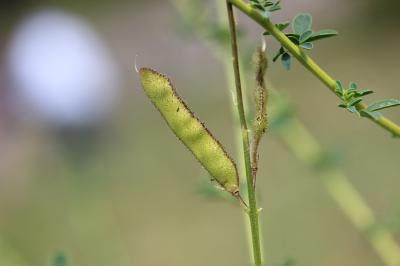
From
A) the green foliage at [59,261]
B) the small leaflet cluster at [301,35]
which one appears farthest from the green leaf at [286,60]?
the green foliage at [59,261]

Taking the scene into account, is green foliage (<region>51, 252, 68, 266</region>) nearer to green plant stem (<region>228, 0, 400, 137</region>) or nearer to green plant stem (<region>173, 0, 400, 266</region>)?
green plant stem (<region>228, 0, 400, 137</region>)

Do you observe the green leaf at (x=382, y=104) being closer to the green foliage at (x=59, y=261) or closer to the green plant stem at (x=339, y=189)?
the green foliage at (x=59, y=261)

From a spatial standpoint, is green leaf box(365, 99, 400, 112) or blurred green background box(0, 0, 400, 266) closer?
green leaf box(365, 99, 400, 112)

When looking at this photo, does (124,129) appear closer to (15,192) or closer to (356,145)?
(15,192)

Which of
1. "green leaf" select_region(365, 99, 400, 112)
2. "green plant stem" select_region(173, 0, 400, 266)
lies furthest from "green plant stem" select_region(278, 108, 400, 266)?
"green leaf" select_region(365, 99, 400, 112)

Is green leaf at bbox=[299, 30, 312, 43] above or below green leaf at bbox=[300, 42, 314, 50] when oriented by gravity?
above

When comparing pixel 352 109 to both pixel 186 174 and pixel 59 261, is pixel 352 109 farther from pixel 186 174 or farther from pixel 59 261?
pixel 186 174
